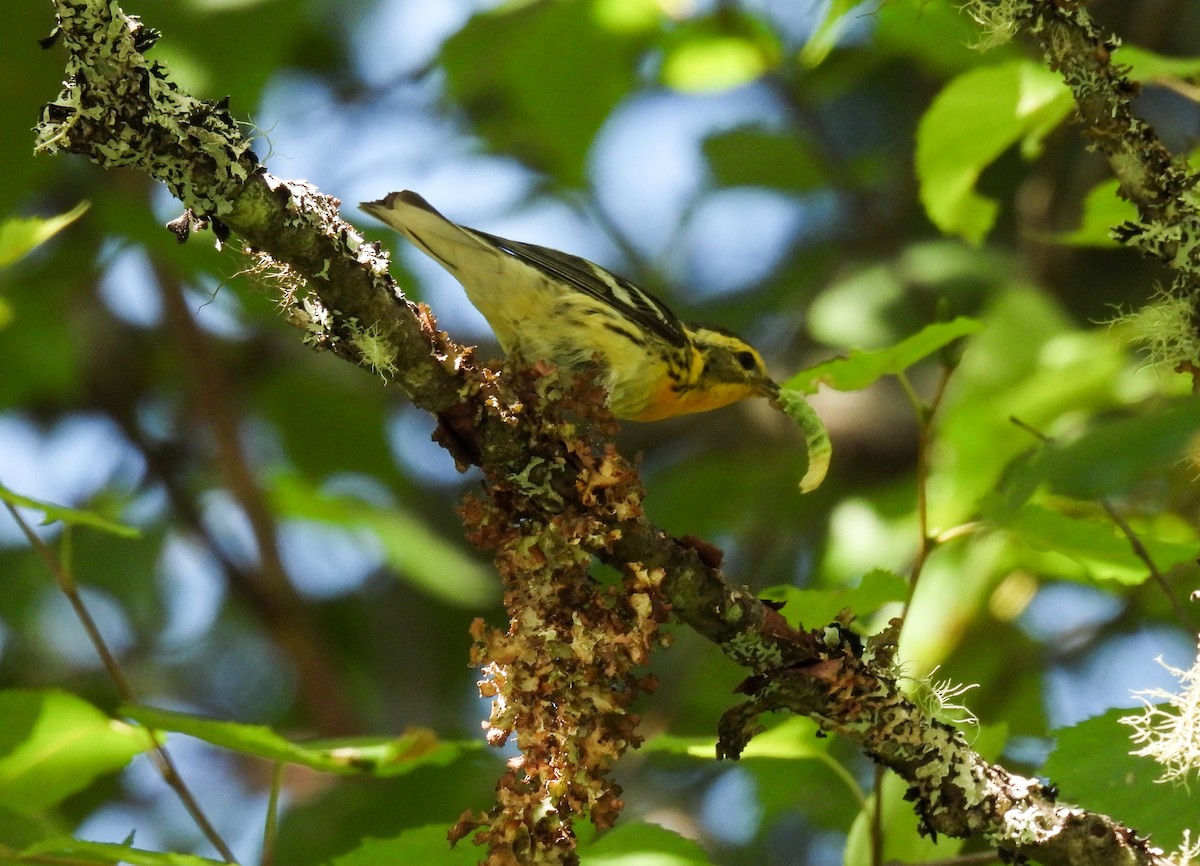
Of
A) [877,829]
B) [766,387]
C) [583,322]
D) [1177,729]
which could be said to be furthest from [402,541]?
[1177,729]

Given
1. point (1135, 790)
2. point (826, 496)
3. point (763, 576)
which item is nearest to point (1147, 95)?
point (826, 496)

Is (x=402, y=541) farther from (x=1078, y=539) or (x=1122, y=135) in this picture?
(x=1122, y=135)

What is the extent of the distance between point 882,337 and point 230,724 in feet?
10.9

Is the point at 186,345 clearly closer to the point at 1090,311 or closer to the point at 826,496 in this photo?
the point at 826,496

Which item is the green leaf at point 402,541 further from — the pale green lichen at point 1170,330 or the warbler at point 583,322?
the pale green lichen at point 1170,330

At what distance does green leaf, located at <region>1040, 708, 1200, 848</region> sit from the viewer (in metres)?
2.25

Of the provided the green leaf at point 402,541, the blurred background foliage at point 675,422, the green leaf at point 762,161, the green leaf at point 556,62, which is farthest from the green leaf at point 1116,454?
the green leaf at point 762,161

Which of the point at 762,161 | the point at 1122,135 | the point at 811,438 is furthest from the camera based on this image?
the point at 762,161

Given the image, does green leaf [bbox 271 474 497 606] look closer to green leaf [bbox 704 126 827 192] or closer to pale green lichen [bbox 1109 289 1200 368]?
green leaf [bbox 704 126 827 192]

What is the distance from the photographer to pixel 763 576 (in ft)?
22.2

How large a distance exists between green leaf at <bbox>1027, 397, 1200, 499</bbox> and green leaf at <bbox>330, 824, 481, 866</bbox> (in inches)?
51.8

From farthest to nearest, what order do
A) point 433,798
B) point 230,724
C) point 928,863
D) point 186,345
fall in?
point 186,345 → point 433,798 → point 928,863 → point 230,724

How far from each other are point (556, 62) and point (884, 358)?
7.11 ft

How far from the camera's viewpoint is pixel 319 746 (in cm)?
258
